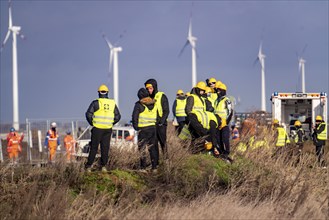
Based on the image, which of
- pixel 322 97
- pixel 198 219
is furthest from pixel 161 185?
pixel 322 97

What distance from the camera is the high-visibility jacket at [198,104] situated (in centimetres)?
1814

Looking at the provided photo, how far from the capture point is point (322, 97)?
118 ft

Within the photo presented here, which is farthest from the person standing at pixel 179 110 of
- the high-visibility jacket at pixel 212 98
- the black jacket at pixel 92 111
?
the black jacket at pixel 92 111

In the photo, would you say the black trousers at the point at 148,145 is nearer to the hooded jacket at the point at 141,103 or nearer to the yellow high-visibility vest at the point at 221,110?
the hooded jacket at the point at 141,103

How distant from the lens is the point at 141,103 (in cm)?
1611

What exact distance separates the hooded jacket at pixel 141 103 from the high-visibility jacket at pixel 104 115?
1.59 ft

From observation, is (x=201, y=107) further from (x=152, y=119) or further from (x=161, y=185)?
(x=161, y=185)

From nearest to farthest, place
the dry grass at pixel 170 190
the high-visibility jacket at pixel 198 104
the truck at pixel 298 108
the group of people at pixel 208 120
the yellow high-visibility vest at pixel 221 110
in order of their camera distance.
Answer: the dry grass at pixel 170 190 < the group of people at pixel 208 120 < the high-visibility jacket at pixel 198 104 < the yellow high-visibility vest at pixel 221 110 < the truck at pixel 298 108

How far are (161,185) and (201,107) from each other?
15.3ft

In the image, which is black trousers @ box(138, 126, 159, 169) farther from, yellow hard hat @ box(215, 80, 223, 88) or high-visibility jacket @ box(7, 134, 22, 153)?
high-visibility jacket @ box(7, 134, 22, 153)

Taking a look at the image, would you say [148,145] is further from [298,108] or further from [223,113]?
[298,108]

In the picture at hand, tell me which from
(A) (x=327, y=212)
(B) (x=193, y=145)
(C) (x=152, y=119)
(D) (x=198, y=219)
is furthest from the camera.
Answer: (B) (x=193, y=145)

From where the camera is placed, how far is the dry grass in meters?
11.0

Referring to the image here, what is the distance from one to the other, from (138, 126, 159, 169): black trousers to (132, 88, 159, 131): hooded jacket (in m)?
0.23
